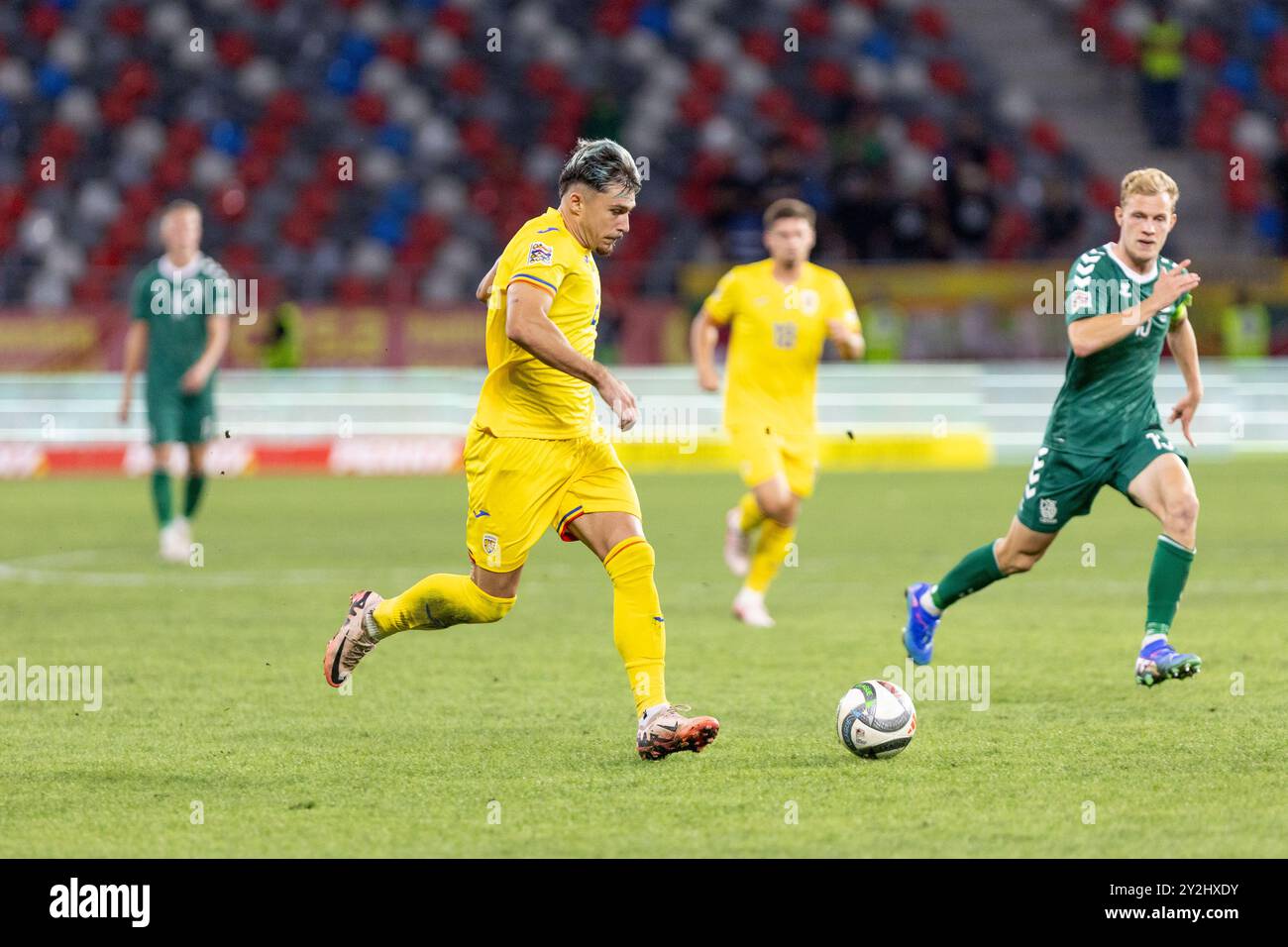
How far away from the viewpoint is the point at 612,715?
8.28m

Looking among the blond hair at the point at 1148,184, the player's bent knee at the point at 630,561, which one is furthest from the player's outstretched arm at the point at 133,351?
the blond hair at the point at 1148,184

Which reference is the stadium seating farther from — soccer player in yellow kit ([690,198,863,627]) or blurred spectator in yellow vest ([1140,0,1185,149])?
soccer player in yellow kit ([690,198,863,627])

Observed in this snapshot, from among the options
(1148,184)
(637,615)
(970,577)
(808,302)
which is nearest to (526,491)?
(637,615)

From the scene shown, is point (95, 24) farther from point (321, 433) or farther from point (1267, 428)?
point (1267, 428)

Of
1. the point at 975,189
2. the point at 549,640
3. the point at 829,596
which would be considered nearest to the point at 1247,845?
the point at 549,640

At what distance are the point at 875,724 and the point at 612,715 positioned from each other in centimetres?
149

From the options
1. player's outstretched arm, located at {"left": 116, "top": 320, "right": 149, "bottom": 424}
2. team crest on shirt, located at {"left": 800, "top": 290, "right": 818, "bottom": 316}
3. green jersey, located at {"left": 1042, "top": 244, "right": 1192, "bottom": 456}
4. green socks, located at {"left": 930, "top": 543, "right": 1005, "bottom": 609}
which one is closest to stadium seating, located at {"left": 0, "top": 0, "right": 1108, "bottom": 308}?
player's outstretched arm, located at {"left": 116, "top": 320, "right": 149, "bottom": 424}

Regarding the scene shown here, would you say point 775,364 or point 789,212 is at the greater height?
point 789,212

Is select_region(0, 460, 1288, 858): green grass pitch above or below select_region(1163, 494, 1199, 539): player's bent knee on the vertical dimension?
below

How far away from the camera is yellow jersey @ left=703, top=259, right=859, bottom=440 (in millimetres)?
11758

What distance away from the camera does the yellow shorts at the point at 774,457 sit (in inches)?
454

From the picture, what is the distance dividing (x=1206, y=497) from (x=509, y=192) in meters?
11.7

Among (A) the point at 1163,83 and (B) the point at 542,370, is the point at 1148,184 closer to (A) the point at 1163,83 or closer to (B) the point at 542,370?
(B) the point at 542,370

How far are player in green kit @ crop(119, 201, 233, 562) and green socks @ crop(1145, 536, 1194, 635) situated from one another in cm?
779
